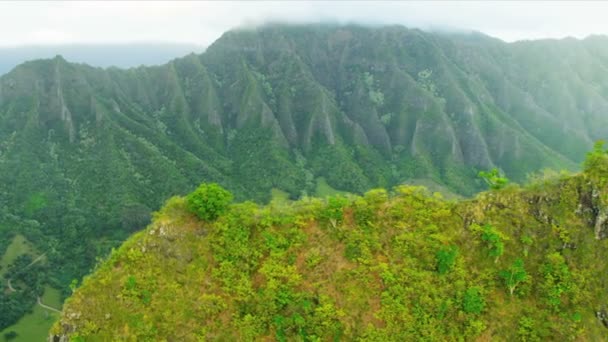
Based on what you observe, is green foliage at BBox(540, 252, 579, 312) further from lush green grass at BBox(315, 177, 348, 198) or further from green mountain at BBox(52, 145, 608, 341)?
lush green grass at BBox(315, 177, 348, 198)

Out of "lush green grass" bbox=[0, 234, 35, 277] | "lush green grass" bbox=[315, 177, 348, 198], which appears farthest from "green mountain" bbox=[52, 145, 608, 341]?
"lush green grass" bbox=[315, 177, 348, 198]

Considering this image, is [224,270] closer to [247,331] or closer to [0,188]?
[247,331]

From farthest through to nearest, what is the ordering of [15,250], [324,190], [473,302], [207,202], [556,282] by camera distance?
[324,190], [15,250], [207,202], [556,282], [473,302]

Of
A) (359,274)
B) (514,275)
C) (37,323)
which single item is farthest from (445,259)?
(37,323)

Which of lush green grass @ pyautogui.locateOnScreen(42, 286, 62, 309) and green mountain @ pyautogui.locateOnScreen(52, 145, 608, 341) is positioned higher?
green mountain @ pyautogui.locateOnScreen(52, 145, 608, 341)

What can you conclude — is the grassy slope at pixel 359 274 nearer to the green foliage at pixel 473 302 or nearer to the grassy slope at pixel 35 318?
the green foliage at pixel 473 302

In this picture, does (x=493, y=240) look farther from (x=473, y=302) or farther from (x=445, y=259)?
(x=473, y=302)
